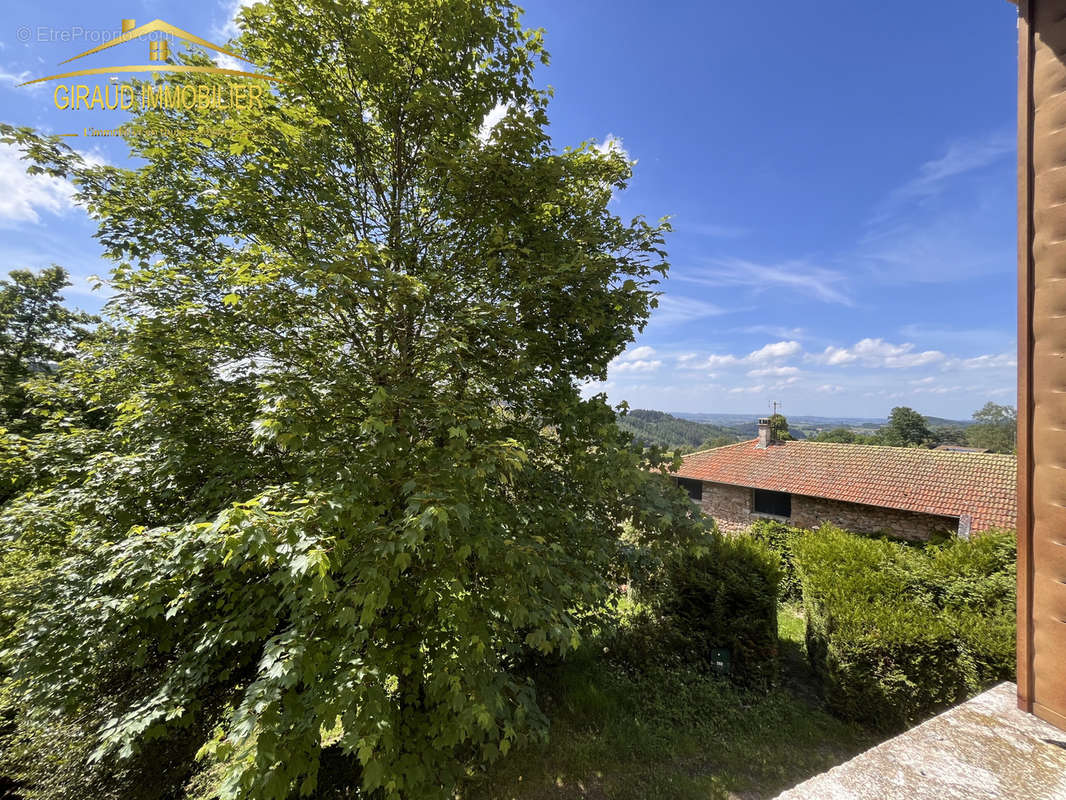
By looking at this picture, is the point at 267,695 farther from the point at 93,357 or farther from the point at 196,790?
the point at 93,357

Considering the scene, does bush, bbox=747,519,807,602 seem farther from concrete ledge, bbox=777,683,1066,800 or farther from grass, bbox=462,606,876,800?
concrete ledge, bbox=777,683,1066,800

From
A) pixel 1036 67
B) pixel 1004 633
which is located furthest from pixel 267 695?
pixel 1004 633

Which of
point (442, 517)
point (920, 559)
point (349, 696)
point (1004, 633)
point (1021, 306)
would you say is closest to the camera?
point (1021, 306)

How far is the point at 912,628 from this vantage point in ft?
16.8

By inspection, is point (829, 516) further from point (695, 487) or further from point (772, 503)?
point (695, 487)

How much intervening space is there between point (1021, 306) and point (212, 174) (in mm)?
6765

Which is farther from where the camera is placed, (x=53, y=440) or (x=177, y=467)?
(x=53, y=440)

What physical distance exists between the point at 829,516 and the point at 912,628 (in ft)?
35.9

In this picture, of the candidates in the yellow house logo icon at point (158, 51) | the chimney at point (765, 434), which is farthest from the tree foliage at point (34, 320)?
the chimney at point (765, 434)

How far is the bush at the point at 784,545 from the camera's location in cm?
1002

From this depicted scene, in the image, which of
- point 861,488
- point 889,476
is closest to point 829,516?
point 861,488

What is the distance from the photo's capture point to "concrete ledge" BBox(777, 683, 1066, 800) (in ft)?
4.96

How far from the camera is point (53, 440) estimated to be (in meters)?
4.39

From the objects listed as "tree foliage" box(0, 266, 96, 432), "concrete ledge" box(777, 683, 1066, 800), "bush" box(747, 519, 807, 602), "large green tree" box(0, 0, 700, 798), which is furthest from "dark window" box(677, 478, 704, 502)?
"tree foliage" box(0, 266, 96, 432)
